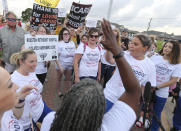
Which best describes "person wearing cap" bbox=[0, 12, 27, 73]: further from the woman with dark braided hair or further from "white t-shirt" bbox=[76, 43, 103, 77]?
the woman with dark braided hair

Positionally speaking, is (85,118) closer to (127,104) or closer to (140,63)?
(127,104)

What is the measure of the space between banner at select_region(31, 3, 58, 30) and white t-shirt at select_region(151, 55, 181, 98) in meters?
3.65

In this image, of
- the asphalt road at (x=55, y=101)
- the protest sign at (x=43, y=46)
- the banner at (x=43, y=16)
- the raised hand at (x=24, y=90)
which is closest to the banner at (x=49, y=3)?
the banner at (x=43, y=16)

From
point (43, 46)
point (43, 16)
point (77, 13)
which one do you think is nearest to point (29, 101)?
point (43, 46)

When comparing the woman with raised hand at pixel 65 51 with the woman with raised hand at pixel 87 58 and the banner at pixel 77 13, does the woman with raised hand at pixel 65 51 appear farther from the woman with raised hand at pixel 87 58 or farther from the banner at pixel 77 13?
the banner at pixel 77 13

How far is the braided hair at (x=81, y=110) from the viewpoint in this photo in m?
0.75

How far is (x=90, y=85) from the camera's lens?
2.77ft

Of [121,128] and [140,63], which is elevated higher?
[140,63]

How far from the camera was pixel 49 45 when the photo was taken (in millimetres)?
3307

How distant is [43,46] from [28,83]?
155cm

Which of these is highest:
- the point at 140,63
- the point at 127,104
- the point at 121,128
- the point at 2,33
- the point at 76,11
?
the point at 76,11

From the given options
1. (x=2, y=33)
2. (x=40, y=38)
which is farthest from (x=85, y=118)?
(x=2, y=33)

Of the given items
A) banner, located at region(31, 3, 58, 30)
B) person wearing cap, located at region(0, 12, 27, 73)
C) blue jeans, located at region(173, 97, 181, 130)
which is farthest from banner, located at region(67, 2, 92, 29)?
blue jeans, located at region(173, 97, 181, 130)

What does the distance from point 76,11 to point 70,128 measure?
501cm
